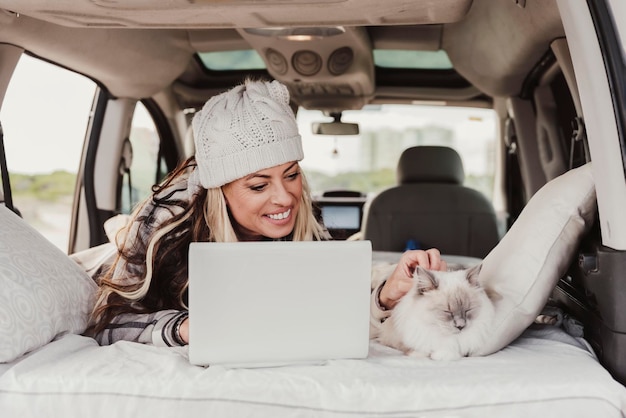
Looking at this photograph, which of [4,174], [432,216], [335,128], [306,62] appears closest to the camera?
[4,174]

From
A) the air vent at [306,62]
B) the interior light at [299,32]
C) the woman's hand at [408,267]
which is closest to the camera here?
the woman's hand at [408,267]

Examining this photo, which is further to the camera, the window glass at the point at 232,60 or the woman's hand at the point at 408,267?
the window glass at the point at 232,60

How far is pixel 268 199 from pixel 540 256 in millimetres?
828

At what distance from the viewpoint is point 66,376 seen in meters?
1.59

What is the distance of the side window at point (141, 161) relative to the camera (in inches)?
166

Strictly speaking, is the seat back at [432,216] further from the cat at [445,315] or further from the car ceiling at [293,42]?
the cat at [445,315]

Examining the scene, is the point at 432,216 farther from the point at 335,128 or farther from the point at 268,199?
the point at 268,199

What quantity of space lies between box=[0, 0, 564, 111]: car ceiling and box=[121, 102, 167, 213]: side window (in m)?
0.33

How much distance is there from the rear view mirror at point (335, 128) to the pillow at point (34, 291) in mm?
2583

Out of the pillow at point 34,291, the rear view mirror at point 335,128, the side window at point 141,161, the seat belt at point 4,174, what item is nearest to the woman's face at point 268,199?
the pillow at point 34,291

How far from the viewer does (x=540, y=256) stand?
1767 mm

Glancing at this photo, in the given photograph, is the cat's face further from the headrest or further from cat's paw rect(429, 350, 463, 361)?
the headrest

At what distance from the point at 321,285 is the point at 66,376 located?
635mm

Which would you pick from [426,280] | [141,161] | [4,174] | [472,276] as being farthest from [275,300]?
[141,161]
